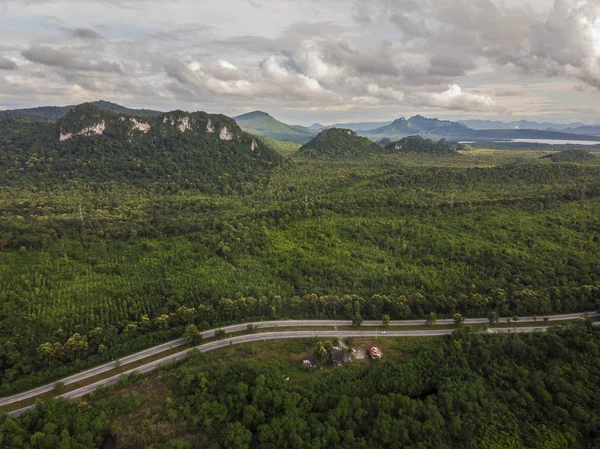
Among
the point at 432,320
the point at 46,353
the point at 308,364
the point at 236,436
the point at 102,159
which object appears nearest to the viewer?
the point at 236,436

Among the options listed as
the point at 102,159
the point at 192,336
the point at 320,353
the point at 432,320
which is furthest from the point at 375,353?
the point at 102,159

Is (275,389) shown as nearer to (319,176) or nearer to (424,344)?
(424,344)

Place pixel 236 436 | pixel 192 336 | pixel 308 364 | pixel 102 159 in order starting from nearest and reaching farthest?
pixel 236 436, pixel 308 364, pixel 192 336, pixel 102 159

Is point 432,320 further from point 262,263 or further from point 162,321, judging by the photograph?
point 162,321

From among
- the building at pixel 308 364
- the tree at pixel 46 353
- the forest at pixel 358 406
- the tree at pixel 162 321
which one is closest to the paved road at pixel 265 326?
the tree at pixel 162 321

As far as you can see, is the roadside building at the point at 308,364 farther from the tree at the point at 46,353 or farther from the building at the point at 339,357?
the tree at the point at 46,353

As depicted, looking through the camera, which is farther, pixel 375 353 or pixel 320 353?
pixel 375 353
